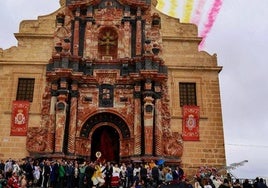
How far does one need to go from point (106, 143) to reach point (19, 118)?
19.9 ft

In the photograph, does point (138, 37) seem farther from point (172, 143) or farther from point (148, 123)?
point (172, 143)

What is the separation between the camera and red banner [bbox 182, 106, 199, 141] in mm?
23859

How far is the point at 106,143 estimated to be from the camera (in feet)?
80.1

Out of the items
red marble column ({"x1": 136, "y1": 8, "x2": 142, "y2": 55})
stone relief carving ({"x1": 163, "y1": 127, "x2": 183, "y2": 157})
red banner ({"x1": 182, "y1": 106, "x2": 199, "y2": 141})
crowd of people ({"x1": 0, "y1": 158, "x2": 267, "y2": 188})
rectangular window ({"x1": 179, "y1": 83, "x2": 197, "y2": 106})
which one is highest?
red marble column ({"x1": 136, "y1": 8, "x2": 142, "y2": 55})

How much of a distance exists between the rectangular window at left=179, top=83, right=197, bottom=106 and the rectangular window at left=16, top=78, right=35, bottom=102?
10432mm

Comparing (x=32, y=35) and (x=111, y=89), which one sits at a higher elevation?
(x=32, y=35)

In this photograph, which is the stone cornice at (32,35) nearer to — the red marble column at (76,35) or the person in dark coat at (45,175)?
the red marble column at (76,35)

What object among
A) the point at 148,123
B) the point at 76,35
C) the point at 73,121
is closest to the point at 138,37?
the point at 76,35

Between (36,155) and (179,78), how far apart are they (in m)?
11.0

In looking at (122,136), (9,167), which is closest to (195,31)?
(122,136)

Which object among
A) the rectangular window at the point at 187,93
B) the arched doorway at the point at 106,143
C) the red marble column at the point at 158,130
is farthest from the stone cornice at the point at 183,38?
the arched doorway at the point at 106,143

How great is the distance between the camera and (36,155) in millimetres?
22859

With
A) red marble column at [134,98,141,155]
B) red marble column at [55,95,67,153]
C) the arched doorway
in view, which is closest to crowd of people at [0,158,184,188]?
red marble column at [55,95,67,153]

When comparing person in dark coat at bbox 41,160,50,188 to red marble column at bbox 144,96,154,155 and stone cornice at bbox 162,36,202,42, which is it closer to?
red marble column at bbox 144,96,154,155
